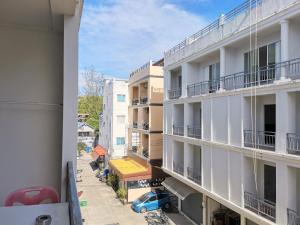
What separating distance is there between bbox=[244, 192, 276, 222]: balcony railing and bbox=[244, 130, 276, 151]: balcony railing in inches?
67.9

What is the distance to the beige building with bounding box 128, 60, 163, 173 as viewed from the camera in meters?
20.0

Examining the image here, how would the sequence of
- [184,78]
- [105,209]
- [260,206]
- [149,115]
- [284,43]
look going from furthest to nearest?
[149,115] → [105,209] → [184,78] → [260,206] → [284,43]

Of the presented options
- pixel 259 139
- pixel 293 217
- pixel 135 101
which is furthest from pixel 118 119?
pixel 293 217

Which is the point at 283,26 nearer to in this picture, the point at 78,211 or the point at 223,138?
the point at 223,138

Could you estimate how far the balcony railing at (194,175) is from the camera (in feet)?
44.5

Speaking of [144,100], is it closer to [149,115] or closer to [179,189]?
[149,115]

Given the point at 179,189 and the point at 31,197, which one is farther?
the point at 179,189

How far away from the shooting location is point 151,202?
17.1 meters

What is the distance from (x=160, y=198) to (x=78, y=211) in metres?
16.6

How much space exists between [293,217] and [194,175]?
6296mm

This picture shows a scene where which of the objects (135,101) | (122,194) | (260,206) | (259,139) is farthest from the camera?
(135,101)

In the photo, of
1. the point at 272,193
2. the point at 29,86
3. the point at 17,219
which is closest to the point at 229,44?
the point at 272,193

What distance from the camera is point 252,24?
983 centimetres

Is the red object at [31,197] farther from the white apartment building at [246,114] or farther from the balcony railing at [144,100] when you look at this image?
the balcony railing at [144,100]
